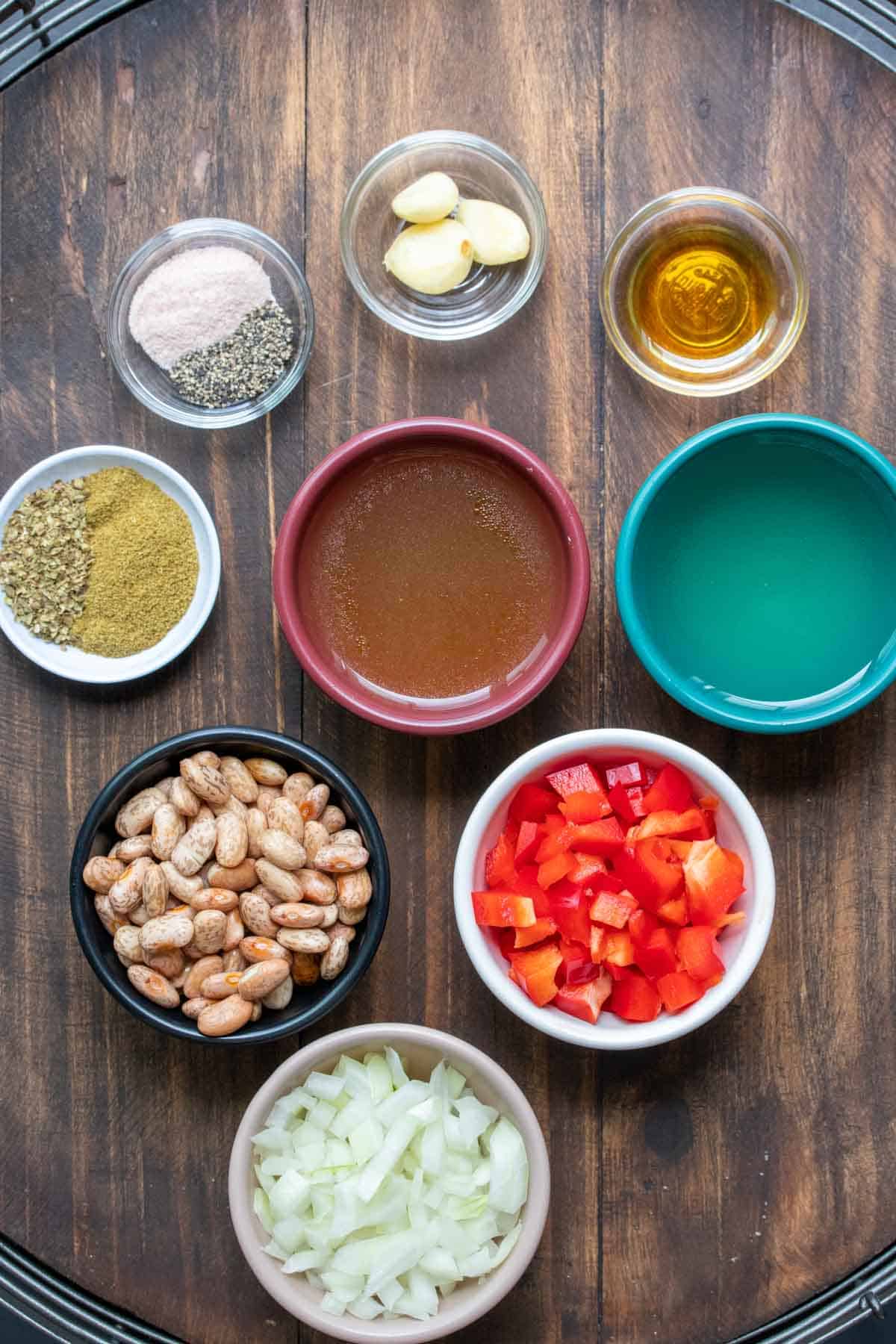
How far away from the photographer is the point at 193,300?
61.4 inches

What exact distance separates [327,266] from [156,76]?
13.7 inches

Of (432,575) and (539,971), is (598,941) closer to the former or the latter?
(539,971)

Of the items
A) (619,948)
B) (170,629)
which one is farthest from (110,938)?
(619,948)

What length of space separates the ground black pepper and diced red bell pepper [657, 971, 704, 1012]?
0.94m

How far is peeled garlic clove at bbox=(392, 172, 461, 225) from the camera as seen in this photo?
1554 mm

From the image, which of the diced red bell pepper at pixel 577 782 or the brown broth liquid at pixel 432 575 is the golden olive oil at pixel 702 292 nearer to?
the brown broth liquid at pixel 432 575

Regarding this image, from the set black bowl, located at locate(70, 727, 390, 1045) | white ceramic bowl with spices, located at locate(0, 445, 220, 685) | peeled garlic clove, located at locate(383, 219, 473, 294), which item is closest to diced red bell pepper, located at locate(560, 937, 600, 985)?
black bowl, located at locate(70, 727, 390, 1045)

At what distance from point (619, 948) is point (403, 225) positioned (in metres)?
1.01

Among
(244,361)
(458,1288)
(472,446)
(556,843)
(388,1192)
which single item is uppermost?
(244,361)

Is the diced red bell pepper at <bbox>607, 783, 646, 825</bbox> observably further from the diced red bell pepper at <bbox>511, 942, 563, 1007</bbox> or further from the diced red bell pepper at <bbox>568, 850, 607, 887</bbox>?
the diced red bell pepper at <bbox>511, 942, 563, 1007</bbox>

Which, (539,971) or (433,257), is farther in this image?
(433,257)

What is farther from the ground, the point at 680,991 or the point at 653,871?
the point at 653,871

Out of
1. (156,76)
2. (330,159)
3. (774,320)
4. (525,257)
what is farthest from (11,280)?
(774,320)

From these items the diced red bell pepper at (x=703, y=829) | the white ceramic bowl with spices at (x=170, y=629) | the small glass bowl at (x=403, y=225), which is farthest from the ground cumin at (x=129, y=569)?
the diced red bell pepper at (x=703, y=829)
